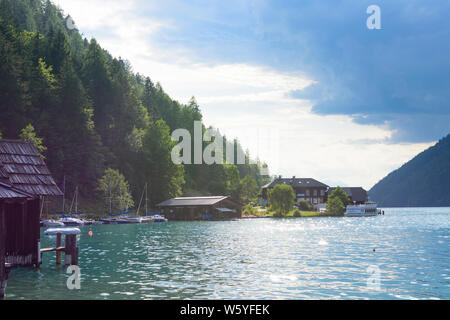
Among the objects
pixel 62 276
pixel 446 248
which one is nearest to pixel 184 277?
pixel 62 276

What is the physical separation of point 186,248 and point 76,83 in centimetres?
8175

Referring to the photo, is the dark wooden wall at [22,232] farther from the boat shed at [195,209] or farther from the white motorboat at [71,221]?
the boat shed at [195,209]

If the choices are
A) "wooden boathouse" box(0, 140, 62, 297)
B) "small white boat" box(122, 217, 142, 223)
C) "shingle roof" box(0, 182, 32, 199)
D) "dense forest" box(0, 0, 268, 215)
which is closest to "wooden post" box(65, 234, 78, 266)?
"wooden boathouse" box(0, 140, 62, 297)

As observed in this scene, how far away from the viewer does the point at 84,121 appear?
401ft

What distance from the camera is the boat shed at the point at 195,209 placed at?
13400 centimetres

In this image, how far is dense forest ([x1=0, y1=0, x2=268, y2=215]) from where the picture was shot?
107375 millimetres

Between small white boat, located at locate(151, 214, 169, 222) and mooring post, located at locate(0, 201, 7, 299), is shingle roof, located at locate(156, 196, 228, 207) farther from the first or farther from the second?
mooring post, located at locate(0, 201, 7, 299)

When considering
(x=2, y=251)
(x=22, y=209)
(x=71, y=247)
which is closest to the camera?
(x=2, y=251)

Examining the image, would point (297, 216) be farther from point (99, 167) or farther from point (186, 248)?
point (186, 248)

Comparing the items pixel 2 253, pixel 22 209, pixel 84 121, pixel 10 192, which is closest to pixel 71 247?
pixel 22 209

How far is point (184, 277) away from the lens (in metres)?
31.4

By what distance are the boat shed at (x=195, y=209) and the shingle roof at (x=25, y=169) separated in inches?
3914

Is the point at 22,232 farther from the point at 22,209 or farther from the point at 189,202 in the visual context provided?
the point at 189,202

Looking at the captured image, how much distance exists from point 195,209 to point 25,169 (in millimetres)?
105080
